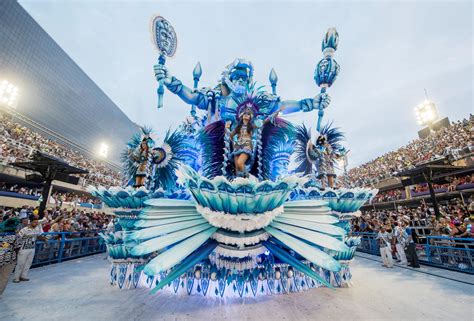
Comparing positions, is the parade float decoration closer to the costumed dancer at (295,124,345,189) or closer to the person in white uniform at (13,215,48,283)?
the costumed dancer at (295,124,345,189)

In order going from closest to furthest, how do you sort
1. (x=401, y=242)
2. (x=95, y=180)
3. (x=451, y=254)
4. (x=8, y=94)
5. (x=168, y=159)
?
(x=168, y=159)
(x=451, y=254)
(x=401, y=242)
(x=95, y=180)
(x=8, y=94)

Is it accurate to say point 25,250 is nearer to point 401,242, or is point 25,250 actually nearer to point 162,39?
point 162,39

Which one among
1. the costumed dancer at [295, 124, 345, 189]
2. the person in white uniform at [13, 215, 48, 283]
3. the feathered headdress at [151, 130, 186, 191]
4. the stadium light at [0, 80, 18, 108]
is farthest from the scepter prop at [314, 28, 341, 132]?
the stadium light at [0, 80, 18, 108]

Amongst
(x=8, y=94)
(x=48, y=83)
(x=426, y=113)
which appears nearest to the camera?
(x=8, y=94)

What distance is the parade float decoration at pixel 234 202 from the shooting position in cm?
307

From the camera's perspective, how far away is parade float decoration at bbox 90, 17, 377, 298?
121 inches

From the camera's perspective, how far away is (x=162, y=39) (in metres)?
6.43

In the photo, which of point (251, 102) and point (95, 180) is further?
point (95, 180)

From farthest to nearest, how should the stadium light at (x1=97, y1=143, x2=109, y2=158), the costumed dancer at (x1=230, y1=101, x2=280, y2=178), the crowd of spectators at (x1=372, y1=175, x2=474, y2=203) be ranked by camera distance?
the stadium light at (x1=97, y1=143, x2=109, y2=158) < the crowd of spectators at (x1=372, y1=175, x2=474, y2=203) < the costumed dancer at (x1=230, y1=101, x2=280, y2=178)

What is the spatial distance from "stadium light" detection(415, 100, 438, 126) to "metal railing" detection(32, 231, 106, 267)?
38902 mm

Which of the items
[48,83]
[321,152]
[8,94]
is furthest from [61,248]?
[48,83]

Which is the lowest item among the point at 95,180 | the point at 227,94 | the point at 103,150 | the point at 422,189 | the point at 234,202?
the point at 234,202

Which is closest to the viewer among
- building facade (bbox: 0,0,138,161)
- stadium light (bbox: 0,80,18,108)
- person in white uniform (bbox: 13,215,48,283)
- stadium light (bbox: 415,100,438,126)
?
person in white uniform (bbox: 13,215,48,283)

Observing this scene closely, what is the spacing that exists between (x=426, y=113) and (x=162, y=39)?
123 ft
